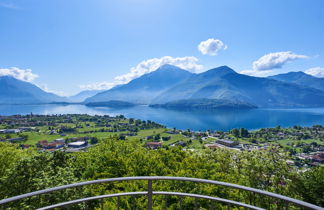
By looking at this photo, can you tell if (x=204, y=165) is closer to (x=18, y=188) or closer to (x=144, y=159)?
(x=144, y=159)

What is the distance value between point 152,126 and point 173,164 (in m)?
73.1

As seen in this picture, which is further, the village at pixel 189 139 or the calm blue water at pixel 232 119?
the calm blue water at pixel 232 119

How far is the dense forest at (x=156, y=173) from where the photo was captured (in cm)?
696

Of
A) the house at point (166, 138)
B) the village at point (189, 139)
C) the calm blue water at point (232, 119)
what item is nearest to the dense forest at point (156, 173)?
the village at point (189, 139)

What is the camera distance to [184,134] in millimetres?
66438

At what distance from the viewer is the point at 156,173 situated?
9289 millimetres

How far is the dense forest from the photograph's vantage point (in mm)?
6961

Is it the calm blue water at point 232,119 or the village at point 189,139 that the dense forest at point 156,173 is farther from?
the calm blue water at point 232,119

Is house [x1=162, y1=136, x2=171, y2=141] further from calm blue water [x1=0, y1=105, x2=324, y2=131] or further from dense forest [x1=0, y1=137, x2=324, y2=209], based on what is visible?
dense forest [x1=0, y1=137, x2=324, y2=209]

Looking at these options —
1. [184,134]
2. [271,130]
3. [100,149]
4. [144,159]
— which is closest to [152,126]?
[184,134]

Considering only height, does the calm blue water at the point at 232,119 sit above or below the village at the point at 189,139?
above

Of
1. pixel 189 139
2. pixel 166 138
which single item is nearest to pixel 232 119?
pixel 189 139

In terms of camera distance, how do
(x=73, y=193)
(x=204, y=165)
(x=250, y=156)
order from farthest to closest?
(x=250, y=156), (x=204, y=165), (x=73, y=193)

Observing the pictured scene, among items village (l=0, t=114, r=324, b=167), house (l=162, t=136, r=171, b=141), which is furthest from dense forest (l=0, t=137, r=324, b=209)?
house (l=162, t=136, r=171, b=141)
